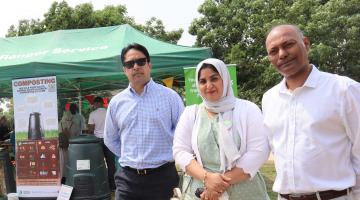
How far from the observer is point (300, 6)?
1831 cm

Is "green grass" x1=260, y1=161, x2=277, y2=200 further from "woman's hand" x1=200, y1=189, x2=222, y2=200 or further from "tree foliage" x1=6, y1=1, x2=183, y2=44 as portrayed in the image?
"tree foliage" x1=6, y1=1, x2=183, y2=44

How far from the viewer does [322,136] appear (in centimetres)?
212

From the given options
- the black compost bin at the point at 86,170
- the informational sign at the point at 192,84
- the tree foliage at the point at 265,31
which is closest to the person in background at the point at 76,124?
the black compost bin at the point at 86,170

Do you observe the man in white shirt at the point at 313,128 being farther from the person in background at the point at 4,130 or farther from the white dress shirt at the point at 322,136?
the person in background at the point at 4,130

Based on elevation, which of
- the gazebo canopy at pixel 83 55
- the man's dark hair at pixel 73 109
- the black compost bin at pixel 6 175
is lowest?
the black compost bin at pixel 6 175

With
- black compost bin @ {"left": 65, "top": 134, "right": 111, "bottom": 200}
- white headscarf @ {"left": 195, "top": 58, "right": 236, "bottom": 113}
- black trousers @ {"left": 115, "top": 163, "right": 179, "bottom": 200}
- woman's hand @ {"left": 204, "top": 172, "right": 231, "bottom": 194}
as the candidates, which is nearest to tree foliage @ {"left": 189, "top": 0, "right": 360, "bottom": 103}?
black compost bin @ {"left": 65, "top": 134, "right": 111, "bottom": 200}

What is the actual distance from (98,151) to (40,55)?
203 cm

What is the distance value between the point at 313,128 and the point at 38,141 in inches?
204

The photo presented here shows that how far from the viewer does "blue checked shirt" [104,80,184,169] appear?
3.49m

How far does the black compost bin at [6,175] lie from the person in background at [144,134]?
531 cm

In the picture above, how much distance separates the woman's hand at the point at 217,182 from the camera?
244cm

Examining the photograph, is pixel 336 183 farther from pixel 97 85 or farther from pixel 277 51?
pixel 97 85

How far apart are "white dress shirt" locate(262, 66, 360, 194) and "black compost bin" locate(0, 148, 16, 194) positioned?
7.04 meters

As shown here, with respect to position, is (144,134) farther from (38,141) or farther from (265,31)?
(265,31)
